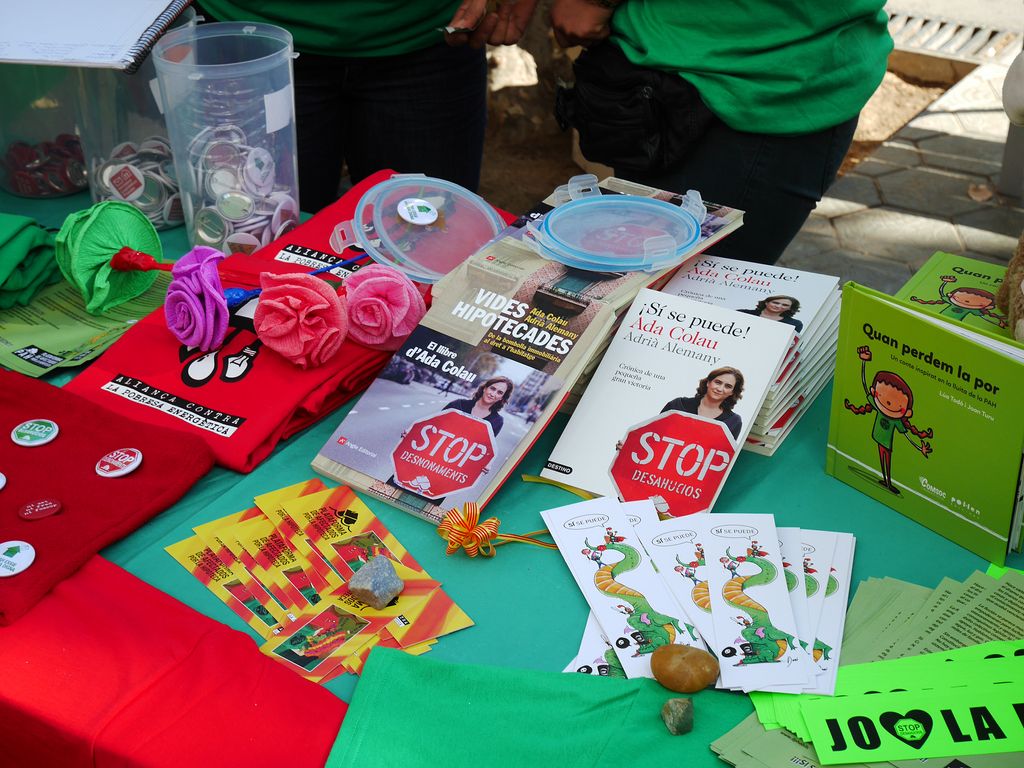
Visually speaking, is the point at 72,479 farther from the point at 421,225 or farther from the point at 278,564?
the point at 421,225

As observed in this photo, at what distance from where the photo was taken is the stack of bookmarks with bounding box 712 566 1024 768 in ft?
2.58

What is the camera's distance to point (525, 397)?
3.58 feet

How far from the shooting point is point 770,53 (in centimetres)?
133

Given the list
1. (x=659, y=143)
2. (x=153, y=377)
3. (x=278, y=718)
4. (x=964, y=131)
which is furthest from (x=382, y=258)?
(x=964, y=131)

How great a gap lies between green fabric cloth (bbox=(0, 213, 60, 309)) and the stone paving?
232cm

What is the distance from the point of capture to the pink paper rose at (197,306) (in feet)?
3.84

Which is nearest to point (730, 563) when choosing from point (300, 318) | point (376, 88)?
point (300, 318)

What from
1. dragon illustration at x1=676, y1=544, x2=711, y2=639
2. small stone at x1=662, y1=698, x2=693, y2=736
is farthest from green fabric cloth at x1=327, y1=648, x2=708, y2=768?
dragon illustration at x1=676, y1=544, x2=711, y2=639

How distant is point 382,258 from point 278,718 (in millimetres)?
683

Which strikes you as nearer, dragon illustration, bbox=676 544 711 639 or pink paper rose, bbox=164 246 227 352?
dragon illustration, bbox=676 544 711 639

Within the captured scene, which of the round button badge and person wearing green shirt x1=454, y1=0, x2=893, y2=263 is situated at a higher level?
person wearing green shirt x1=454, y1=0, x2=893, y2=263

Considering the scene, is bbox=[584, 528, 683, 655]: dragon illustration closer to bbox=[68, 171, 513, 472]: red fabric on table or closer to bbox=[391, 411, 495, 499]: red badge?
bbox=[391, 411, 495, 499]: red badge

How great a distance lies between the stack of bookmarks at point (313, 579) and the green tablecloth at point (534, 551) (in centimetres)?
2

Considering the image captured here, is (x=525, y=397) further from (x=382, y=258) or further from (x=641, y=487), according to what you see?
(x=382, y=258)
